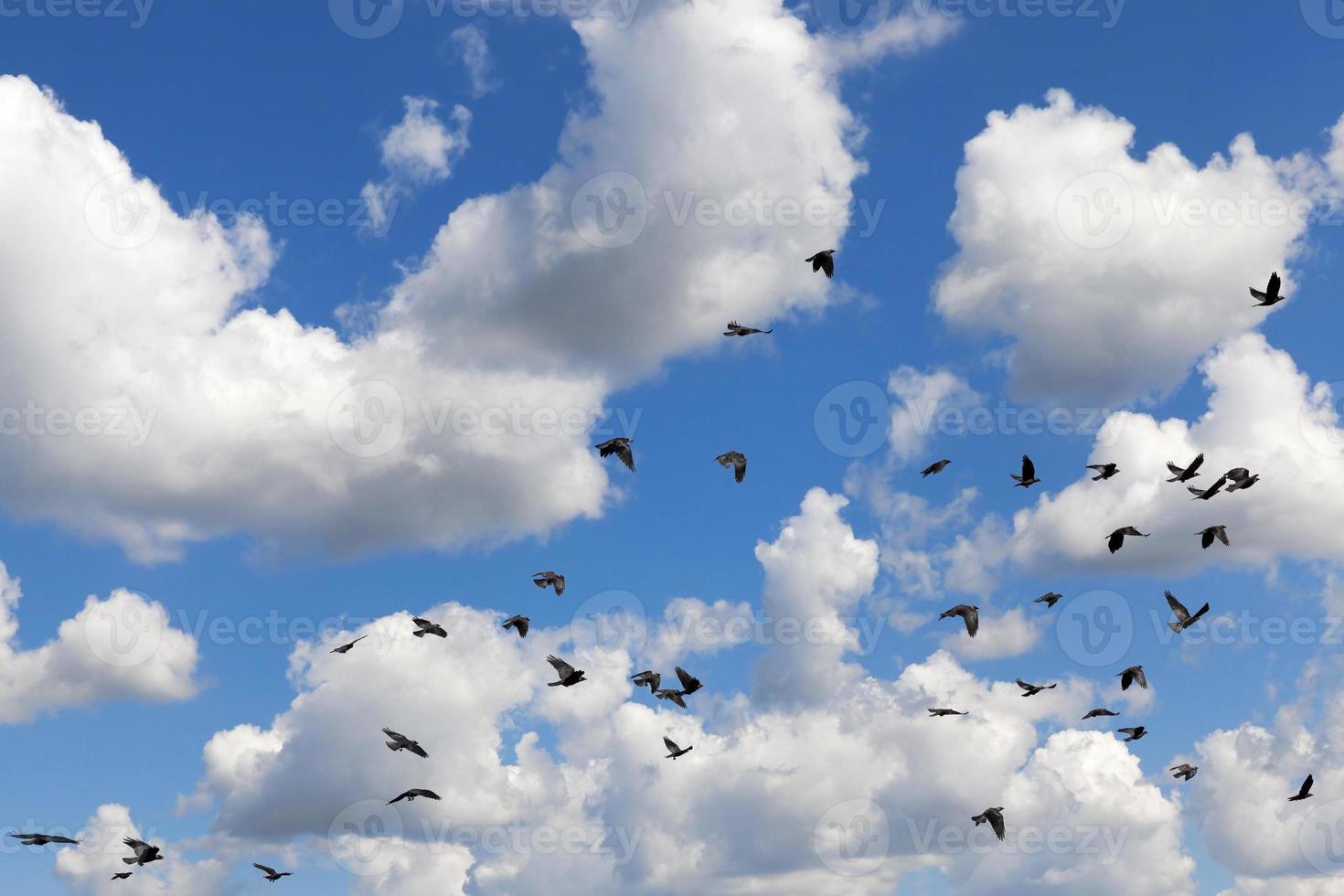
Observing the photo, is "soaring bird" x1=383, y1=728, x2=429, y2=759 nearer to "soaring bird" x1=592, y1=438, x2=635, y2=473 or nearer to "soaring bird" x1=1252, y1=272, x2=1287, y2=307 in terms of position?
"soaring bird" x1=592, y1=438, x2=635, y2=473

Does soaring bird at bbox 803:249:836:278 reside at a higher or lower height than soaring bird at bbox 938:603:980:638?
higher

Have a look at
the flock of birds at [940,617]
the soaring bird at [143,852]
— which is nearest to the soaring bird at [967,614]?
the flock of birds at [940,617]

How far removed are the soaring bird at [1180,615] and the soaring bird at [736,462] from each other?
27334 millimetres

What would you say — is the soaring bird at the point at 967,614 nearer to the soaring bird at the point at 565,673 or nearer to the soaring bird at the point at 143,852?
the soaring bird at the point at 565,673

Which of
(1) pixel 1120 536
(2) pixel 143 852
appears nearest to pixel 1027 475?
(1) pixel 1120 536

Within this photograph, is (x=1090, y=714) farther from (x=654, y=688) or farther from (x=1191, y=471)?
(x=654, y=688)

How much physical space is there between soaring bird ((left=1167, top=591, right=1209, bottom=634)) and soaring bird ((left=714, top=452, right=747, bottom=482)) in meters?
27.3

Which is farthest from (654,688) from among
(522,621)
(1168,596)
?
(1168,596)

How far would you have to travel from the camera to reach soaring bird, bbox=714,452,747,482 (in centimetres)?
7885

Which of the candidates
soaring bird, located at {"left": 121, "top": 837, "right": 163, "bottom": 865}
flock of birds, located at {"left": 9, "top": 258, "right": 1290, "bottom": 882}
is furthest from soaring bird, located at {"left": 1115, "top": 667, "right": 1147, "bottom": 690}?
soaring bird, located at {"left": 121, "top": 837, "right": 163, "bottom": 865}

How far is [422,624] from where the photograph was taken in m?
77.5

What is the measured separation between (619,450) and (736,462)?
879 centimetres

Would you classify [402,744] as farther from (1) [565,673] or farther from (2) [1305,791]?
(2) [1305,791]

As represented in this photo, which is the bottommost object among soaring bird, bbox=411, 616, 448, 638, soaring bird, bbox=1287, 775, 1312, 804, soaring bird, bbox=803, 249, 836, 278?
soaring bird, bbox=1287, 775, 1312, 804
